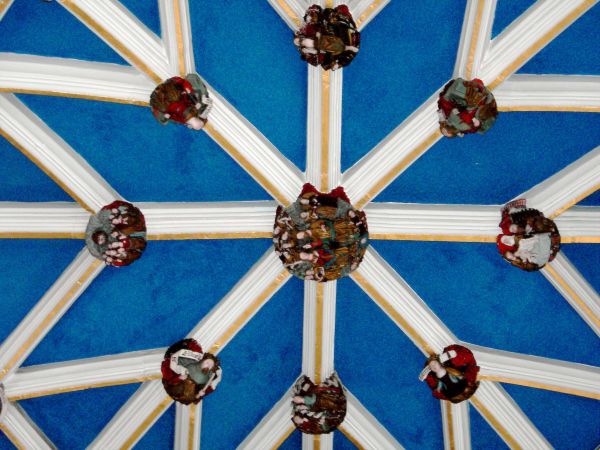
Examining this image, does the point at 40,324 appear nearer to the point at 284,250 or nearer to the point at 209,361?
the point at 209,361

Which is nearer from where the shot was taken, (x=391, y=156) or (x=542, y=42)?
(x=542, y=42)

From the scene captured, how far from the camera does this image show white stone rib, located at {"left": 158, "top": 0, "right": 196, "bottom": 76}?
6.09 m

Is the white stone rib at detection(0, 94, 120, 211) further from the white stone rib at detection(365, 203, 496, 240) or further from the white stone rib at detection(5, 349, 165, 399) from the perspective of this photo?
the white stone rib at detection(365, 203, 496, 240)

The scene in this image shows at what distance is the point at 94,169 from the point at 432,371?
4255 mm

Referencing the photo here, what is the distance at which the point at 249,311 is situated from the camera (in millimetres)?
7500

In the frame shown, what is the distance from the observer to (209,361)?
7176 mm

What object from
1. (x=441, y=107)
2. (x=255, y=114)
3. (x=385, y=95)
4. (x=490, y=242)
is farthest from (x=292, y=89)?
(x=490, y=242)

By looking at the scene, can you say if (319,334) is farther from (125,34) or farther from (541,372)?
(125,34)

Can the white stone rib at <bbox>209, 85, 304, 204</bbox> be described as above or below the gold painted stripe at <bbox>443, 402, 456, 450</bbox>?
above

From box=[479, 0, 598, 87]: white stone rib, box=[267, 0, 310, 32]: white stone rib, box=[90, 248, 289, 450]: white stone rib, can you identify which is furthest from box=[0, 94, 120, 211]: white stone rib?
box=[479, 0, 598, 87]: white stone rib

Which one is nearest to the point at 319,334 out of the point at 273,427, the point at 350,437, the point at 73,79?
the point at 273,427

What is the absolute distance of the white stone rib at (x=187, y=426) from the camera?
25.2ft

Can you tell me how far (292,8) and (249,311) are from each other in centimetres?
334

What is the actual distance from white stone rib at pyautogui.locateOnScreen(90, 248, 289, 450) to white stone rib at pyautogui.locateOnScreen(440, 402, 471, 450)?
2.53 meters
